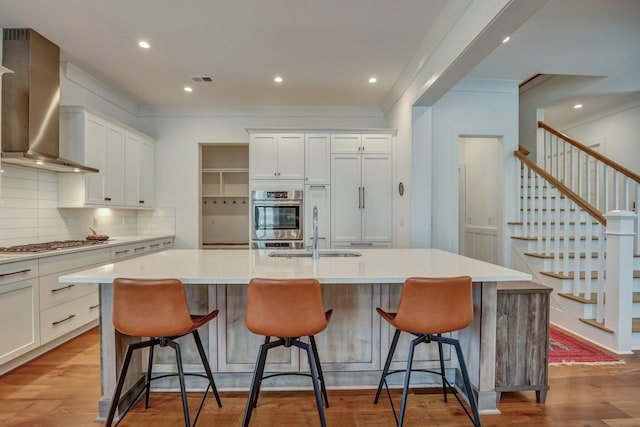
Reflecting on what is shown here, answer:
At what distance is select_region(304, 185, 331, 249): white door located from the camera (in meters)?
4.41

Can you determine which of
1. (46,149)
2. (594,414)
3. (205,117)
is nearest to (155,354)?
(46,149)

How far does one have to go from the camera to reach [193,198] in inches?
196

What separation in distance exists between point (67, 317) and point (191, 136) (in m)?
2.94

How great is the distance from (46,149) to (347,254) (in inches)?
114

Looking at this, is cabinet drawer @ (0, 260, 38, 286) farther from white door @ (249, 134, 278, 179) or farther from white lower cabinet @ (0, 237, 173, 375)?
white door @ (249, 134, 278, 179)

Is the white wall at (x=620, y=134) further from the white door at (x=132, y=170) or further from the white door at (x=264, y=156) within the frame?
the white door at (x=132, y=170)

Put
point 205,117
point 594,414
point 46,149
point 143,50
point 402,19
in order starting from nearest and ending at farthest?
point 594,414, point 402,19, point 46,149, point 143,50, point 205,117

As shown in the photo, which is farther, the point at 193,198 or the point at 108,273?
the point at 193,198

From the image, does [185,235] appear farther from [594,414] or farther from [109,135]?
[594,414]

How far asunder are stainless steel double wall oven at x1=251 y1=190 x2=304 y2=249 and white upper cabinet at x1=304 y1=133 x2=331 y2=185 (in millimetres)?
297

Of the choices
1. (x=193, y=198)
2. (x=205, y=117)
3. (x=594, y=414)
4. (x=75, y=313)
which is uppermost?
(x=205, y=117)

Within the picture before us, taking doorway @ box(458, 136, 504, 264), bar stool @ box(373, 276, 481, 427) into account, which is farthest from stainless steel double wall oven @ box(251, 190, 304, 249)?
bar stool @ box(373, 276, 481, 427)

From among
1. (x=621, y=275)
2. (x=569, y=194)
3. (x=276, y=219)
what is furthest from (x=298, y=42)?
(x=621, y=275)

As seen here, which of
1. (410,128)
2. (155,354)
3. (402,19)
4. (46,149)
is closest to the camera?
(155,354)
